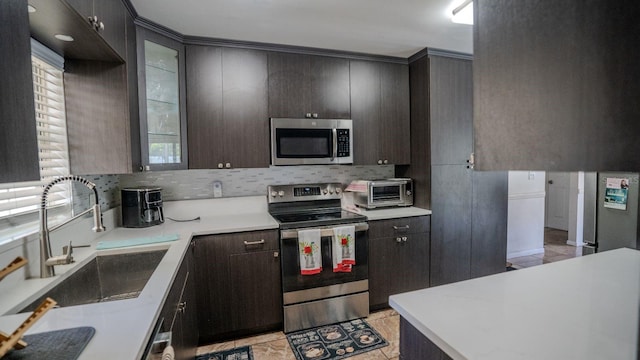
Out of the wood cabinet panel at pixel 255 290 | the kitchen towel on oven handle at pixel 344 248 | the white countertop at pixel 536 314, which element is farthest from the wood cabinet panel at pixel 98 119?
the white countertop at pixel 536 314

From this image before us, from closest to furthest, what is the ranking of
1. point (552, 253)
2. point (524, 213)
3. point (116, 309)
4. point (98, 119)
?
1. point (116, 309)
2. point (98, 119)
3. point (524, 213)
4. point (552, 253)

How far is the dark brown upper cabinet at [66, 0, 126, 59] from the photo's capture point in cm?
127

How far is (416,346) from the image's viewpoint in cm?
94

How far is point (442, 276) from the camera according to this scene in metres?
2.84

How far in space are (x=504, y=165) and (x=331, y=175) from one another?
8.61ft

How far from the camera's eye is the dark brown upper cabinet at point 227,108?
93.0 inches

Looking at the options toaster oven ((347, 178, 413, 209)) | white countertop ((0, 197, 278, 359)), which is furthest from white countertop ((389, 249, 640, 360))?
toaster oven ((347, 178, 413, 209))

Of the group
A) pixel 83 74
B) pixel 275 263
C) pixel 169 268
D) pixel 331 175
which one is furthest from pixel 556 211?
pixel 83 74

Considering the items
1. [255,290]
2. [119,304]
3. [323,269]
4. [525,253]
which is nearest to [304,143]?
[323,269]

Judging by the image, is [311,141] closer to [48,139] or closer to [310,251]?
[310,251]

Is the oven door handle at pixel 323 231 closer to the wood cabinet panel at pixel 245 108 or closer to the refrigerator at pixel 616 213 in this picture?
the wood cabinet panel at pixel 245 108

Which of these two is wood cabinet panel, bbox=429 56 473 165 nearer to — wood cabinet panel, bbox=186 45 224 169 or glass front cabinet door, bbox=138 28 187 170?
wood cabinet panel, bbox=186 45 224 169

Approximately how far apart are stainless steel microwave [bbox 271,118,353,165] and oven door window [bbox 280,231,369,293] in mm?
695

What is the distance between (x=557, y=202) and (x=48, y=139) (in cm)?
696
